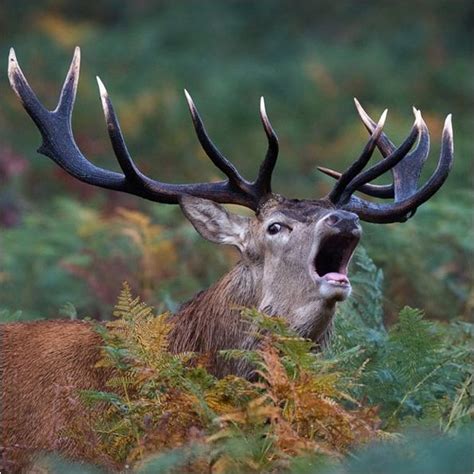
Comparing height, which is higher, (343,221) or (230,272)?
(343,221)

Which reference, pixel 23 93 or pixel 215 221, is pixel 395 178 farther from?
pixel 23 93

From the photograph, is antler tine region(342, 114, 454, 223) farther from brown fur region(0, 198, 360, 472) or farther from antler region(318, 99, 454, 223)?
brown fur region(0, 198, 360, 472)

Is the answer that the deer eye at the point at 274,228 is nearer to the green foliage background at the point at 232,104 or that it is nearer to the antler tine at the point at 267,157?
the antler tine at the point at 267,157

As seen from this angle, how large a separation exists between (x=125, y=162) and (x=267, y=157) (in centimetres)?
70

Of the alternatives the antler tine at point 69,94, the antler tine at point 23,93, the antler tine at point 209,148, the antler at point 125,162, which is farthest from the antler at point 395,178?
the antler tine at point 23,93

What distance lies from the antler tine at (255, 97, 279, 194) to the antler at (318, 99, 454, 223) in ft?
1.07

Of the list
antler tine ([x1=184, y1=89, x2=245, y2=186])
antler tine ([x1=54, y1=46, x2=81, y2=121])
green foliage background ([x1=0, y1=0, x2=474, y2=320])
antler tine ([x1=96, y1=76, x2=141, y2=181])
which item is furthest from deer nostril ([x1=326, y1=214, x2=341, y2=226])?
green foliage background ([x1=0, y1=0, x2=474, y2=320])

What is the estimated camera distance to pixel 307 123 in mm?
20703

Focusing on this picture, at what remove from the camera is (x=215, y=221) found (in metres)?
7.73

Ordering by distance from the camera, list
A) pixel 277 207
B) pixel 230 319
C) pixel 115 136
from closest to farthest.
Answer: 1. pixel 230 319
2. pixel 115 136
3. pixel 277 207

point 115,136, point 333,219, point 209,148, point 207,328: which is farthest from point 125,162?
point 333,219

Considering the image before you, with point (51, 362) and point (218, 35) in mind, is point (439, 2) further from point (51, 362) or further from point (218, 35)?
point (51, 362)

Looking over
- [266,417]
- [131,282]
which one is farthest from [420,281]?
[266,417]

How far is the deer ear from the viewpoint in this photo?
767 cm
